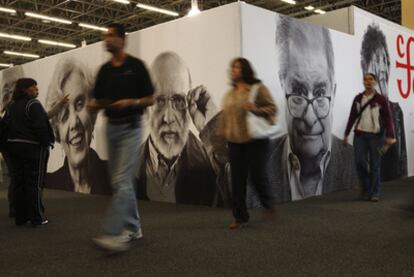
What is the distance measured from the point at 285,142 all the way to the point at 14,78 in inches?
200

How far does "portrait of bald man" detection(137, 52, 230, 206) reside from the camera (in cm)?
492

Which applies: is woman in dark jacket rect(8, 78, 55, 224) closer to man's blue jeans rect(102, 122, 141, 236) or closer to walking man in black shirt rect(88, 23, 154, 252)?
walking man in black shirt rect(88, 23, 154, 252)

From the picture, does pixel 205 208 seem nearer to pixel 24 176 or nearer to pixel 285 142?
pixel 285 142

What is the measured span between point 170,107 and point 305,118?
151cm

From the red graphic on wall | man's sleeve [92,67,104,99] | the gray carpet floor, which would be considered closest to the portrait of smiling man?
the gray carpet floor

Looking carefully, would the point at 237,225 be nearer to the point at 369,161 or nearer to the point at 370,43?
the point at 369,161

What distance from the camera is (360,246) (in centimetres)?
296

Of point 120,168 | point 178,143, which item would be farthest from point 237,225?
point 178,143

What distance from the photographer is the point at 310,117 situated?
17.6 feet

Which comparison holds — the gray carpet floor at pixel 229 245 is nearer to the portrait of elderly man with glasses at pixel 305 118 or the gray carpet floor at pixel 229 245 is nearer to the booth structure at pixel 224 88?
the portrait of elderly man with glasses at pixel 305 118

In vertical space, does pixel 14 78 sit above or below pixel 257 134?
above

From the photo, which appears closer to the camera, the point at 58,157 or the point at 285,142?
the point at 285,142

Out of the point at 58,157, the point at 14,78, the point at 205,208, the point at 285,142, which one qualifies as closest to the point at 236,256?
the point at 205,208

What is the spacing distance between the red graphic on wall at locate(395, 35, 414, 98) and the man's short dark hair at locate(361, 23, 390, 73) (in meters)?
0.47
